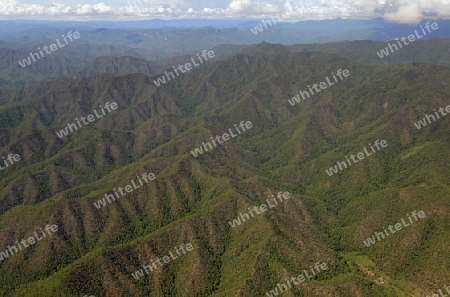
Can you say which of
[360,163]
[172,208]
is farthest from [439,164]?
[172,208]

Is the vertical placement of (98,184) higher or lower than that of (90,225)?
higher

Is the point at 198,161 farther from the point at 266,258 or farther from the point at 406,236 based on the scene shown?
the point at 406,236

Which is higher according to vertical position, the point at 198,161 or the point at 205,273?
the point at 198,161

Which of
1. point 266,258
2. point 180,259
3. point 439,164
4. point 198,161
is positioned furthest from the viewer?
point 198,161

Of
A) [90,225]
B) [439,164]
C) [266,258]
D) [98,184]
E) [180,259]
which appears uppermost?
[98,184]

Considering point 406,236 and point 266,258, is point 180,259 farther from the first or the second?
point 406,236

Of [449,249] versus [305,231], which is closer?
[449,249]

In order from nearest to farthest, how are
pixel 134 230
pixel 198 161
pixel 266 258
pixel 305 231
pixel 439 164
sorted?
pixel 266 258
pixel 305 231
pixel 134 230
pixel 439 164
pixel 198 161

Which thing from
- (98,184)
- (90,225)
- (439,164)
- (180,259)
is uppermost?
(98,184)

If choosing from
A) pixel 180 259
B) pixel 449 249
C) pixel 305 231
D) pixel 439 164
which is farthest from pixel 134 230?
pixel 439 164
